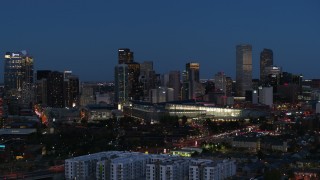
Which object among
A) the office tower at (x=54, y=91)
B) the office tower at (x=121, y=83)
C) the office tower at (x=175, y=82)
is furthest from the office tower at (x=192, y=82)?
the office tower at (x=54, y=91)

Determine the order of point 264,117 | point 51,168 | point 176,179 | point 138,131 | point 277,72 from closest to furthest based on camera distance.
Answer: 1. point 176,179
2. point 51,168
3. point 138,131
4. point 264,117
5. point 277,72

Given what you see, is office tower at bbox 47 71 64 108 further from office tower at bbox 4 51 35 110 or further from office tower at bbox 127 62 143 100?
office tower at bbox 127 62 143 100

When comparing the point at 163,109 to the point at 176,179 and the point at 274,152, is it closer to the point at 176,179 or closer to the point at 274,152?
the point at 274,152

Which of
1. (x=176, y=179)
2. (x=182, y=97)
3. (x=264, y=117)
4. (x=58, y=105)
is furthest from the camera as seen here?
(x=182, y=97)

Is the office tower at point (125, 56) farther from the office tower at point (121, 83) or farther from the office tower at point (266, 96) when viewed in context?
the office tower at point (266, 96)

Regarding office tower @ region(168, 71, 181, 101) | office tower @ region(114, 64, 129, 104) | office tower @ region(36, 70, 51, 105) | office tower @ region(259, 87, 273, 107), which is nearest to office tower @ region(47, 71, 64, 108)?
office tower @ region(36, 70, 51, 105)

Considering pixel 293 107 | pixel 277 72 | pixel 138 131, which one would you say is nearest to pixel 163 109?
pixel 138 131
